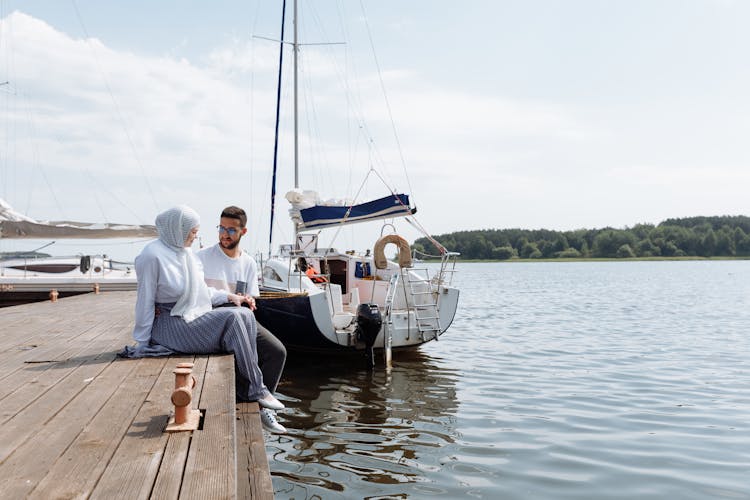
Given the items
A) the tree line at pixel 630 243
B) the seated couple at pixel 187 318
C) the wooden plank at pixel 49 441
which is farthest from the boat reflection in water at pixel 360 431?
the tree line at pixel 630 243

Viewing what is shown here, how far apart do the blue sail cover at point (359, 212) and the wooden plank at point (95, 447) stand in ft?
29.2

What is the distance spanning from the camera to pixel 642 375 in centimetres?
1136

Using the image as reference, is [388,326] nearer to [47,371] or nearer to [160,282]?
[160,282]

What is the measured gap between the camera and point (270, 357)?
5.34 metres

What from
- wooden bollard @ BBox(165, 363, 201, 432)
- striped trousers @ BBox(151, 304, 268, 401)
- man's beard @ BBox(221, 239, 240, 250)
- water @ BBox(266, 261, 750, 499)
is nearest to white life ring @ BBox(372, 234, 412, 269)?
water @ BBox(266, 261, 750, 499)

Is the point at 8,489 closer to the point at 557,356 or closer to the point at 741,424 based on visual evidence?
the point at 741,424

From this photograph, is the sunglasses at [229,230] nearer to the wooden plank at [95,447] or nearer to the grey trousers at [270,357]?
the grey trousers at [270,357]

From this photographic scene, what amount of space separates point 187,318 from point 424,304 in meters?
8.40

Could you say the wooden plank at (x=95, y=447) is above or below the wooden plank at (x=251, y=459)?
above

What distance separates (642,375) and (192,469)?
1037 cm

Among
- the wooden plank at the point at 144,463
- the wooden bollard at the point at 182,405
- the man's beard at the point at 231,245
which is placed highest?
the man's beard at the point at 231,245

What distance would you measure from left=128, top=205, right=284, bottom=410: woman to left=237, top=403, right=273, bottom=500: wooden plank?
1.09 feet

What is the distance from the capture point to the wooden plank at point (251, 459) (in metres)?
3.44

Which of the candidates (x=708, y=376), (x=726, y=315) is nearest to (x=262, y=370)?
(x=708, y=376)
